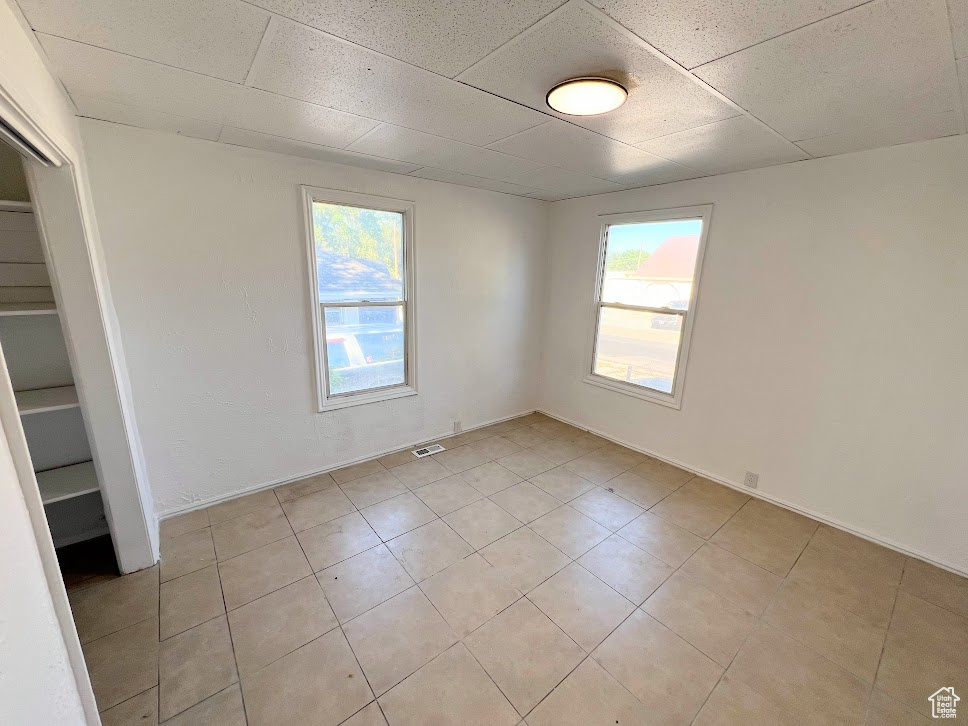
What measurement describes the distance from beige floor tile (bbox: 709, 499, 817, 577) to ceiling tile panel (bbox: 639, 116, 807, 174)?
2.41 meters

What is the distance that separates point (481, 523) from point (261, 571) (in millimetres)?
1312

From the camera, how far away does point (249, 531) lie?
2461mm

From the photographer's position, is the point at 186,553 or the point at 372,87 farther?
the point at 186,553

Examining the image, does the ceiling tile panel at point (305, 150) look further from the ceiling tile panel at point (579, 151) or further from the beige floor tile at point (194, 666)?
the beige floor tile at point (194, 666)

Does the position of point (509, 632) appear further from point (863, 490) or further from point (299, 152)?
point (299, 152)

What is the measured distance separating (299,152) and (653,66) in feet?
7.21

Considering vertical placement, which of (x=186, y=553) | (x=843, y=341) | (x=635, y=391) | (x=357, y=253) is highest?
(x=357, y=253)

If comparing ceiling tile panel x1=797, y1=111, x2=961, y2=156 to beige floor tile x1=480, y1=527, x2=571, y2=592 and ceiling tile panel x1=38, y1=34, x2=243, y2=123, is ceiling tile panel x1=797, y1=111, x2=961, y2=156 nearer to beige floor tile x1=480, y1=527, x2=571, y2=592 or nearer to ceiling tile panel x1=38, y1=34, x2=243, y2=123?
beige floor tile x1=480, y1=527, x2=571, y2=592

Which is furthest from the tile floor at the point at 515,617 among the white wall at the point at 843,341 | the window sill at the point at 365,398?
the window sill at the point at 365,398

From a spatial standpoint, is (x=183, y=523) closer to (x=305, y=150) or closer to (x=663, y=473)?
(x=305, y=150)

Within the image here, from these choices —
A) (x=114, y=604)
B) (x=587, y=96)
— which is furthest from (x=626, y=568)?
(x=114, y=604)

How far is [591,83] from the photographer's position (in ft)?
4.93

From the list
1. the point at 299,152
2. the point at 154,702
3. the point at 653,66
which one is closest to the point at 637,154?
the point at 653,66

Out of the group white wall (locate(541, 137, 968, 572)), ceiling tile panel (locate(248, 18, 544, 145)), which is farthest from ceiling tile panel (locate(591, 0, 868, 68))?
white wall (locate(541, 137, 968, 572))
